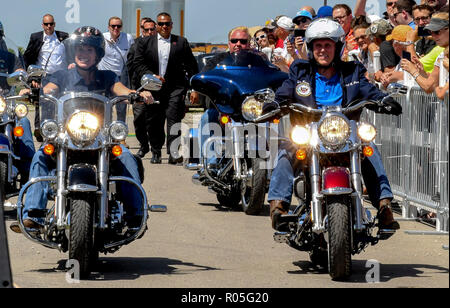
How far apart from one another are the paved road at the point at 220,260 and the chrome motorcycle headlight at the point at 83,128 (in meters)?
0.94

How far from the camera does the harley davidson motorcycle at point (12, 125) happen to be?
1130 centimetres

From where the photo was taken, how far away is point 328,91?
852cm

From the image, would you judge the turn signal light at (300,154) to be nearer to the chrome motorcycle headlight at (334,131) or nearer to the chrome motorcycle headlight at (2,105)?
the chrome motorcycle headlight at (334,131)

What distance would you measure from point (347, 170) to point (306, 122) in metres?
0.67

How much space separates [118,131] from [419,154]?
4.07m

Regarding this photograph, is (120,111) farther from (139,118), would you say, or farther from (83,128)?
(139,118)

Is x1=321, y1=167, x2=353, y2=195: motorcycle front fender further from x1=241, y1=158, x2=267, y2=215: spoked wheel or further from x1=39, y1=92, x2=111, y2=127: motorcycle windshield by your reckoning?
x1=241, y1=158, x2=267, y2=215: spoked wheel

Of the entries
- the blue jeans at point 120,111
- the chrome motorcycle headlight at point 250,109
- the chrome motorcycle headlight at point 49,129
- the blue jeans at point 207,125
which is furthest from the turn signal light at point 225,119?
the chrome motorcycle headlight at point 49,129

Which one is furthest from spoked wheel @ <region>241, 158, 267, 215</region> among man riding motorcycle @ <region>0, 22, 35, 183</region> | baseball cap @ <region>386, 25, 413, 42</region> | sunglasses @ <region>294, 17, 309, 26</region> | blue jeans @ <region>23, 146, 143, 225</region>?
sunglasses @ <region>294, 17, 309, 26</region>

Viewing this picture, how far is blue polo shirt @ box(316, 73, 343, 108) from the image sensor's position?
8477mm

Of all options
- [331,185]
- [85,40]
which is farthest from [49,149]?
[331,185]

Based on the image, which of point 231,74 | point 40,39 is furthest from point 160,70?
point 231,74

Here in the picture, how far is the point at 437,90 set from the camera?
31.5ft
